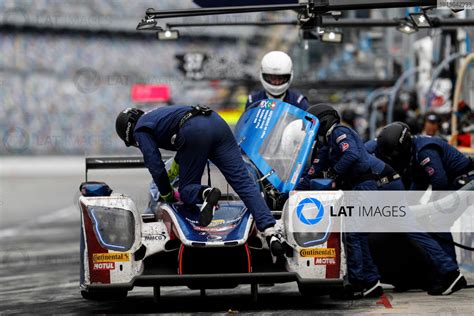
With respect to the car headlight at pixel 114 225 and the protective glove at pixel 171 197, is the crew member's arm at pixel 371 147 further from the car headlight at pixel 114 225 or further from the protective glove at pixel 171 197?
the car headlight at pixel 114 225

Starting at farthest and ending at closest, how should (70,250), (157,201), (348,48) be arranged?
(348,48) → (70,250) → (157,201)

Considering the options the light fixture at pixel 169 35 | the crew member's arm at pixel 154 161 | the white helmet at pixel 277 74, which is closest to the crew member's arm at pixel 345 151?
the crew member's arm at pixel 154 161

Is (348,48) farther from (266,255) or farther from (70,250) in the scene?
(266,255)

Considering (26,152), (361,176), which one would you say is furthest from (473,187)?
(26,152)

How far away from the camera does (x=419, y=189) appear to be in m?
11.6

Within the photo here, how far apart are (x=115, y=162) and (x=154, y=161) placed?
1390 millimetres

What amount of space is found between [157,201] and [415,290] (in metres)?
2.64

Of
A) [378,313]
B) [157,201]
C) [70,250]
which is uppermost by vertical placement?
[157,201]

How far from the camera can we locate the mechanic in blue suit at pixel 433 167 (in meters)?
10.7

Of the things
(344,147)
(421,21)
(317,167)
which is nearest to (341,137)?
(344,147)

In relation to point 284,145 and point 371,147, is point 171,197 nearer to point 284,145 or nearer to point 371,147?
point 284,145

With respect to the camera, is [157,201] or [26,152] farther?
[26,152]

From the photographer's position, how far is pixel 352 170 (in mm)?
10602

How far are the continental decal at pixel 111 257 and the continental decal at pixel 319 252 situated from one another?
1418 mm
